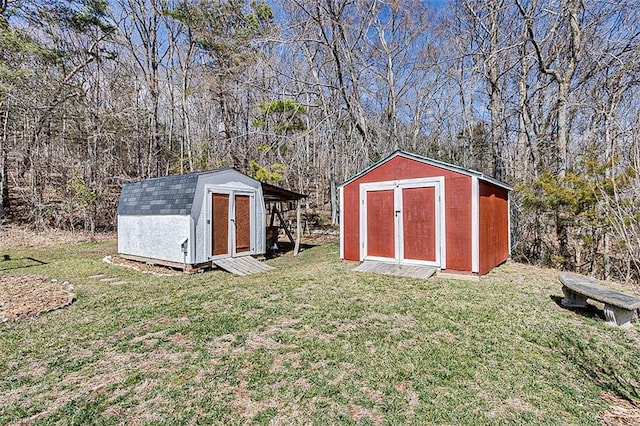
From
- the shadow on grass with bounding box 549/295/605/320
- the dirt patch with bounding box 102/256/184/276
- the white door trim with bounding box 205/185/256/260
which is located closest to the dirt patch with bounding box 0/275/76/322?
the dirt patch with bounding box 102/256/184/276

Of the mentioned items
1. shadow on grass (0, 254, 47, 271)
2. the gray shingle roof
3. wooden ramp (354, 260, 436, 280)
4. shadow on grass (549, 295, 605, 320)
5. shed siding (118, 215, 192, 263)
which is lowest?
shadow on grass (549, 295, 605, 320)

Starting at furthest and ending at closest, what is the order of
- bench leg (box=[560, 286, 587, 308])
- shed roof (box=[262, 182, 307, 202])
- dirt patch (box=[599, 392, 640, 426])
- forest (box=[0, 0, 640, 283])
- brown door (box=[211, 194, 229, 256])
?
shed roof (box=[262, 182, 307, 202]) → forest (box=[0, 0, 640, 283]) → brown door (box=[211, 194, 229, 256]) → bench leg (box=[560, 286, 587, 308]) → dirt patch (box=[599, 392, 640, 426])

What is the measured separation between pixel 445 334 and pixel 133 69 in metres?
17.8

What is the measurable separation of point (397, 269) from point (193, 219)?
4466mm

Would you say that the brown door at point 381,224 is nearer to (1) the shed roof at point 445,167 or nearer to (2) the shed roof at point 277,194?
(1) the shed roof at point 445,167

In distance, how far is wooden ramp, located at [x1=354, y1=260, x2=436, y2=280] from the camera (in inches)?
243

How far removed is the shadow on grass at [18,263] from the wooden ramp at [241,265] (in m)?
4.43

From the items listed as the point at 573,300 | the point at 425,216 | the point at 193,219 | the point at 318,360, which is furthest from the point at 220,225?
the point at 573,300

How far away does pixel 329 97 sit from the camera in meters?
9.46

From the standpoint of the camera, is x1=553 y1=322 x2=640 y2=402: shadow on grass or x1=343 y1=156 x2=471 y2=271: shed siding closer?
x1=553 y1=322 x2=640 y2=402: shadow on grass

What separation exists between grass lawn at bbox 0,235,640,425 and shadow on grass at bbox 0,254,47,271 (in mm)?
3811

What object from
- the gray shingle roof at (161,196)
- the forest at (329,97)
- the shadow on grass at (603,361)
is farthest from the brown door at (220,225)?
the shadow on grass at (603,361)

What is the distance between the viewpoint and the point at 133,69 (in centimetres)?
1548

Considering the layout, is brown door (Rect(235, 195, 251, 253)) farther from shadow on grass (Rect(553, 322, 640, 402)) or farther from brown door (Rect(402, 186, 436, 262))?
shadow on grass (Rect(553, 322, 640, 402))
